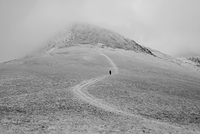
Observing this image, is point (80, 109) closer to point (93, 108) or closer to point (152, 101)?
point (93, 108)

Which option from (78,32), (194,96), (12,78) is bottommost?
(194,96)

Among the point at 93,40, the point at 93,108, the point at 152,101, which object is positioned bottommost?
the point at 152,101

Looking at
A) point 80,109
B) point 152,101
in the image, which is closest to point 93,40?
point 152,101

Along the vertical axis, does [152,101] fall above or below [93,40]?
below

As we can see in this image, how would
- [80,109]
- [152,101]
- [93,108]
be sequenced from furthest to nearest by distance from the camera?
[152,101], [93,108], [80,109]

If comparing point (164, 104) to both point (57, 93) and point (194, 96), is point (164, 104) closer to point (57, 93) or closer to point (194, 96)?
point (194, 96)

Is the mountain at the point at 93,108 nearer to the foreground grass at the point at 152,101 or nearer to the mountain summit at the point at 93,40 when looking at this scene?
the foreground grass at the point at 152,101

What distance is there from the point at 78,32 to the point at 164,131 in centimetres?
18636

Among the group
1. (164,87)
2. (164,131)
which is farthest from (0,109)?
(164,87)

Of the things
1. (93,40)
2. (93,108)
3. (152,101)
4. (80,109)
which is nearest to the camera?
(80,109)

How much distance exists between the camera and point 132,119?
21656 mm

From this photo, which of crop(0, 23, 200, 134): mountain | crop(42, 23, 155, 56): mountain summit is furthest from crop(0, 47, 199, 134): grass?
crop(42, 23, 155, 56): mountain summit

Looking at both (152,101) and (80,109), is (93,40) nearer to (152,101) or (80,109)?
(152,101)

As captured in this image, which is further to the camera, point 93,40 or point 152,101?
point 93,40
